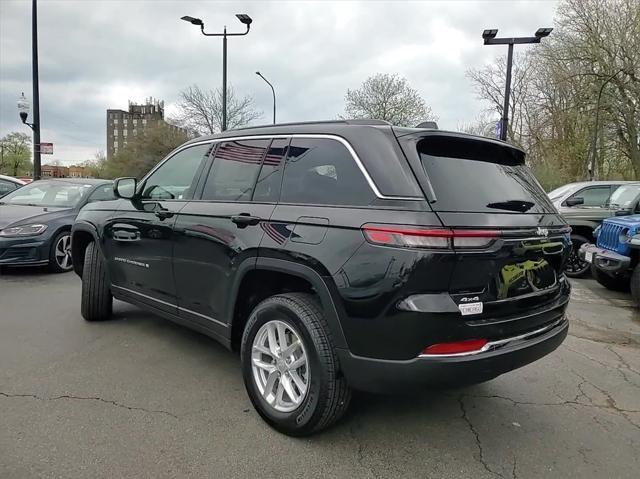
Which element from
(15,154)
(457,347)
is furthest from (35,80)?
(15,154)

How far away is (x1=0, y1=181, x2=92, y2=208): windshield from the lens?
316 inches

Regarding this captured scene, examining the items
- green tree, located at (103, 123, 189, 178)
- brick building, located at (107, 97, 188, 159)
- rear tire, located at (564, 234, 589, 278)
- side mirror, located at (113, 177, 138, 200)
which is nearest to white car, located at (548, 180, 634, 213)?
rear tire, located at (564, 234, 589, 278)

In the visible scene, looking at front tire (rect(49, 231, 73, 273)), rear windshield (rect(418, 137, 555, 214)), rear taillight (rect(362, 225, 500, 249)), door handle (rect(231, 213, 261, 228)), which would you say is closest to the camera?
rear taillight (rect(362, 225, 500, 249))

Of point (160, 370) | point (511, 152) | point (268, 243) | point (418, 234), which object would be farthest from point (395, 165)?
point (160, 370)

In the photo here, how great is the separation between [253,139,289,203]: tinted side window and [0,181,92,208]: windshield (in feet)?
19.5

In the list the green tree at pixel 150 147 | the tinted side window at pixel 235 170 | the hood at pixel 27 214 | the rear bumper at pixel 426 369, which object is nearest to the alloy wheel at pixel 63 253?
the hood at pixel 27 214

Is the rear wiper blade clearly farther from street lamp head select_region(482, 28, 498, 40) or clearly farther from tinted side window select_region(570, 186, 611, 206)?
street lamp head select_region(482, 28, 498, 40)

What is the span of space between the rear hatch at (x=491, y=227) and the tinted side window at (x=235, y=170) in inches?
43.7

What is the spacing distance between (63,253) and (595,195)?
9426mm

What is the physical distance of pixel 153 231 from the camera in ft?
12.8

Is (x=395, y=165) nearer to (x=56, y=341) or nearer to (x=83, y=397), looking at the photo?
(x=83, y=397)

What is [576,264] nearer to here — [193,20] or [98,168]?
[193,20]

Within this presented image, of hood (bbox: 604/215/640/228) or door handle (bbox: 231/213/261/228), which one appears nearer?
door handle (bbox: 231/213/261/228)

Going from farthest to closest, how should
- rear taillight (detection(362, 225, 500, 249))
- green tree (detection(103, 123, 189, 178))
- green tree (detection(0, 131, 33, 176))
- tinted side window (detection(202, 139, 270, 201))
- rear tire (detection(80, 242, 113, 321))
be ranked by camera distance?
1. green tree (detection(0, 131, 33, 176))
2. green tree (detection(103, 123, 189, 178))
3. rear tire (detection(80, 242, 113, 321))
4. tinted side window (detection(202, 139, 270, 201))
5. rear taillight (detection(362, 225, 500, 249))
